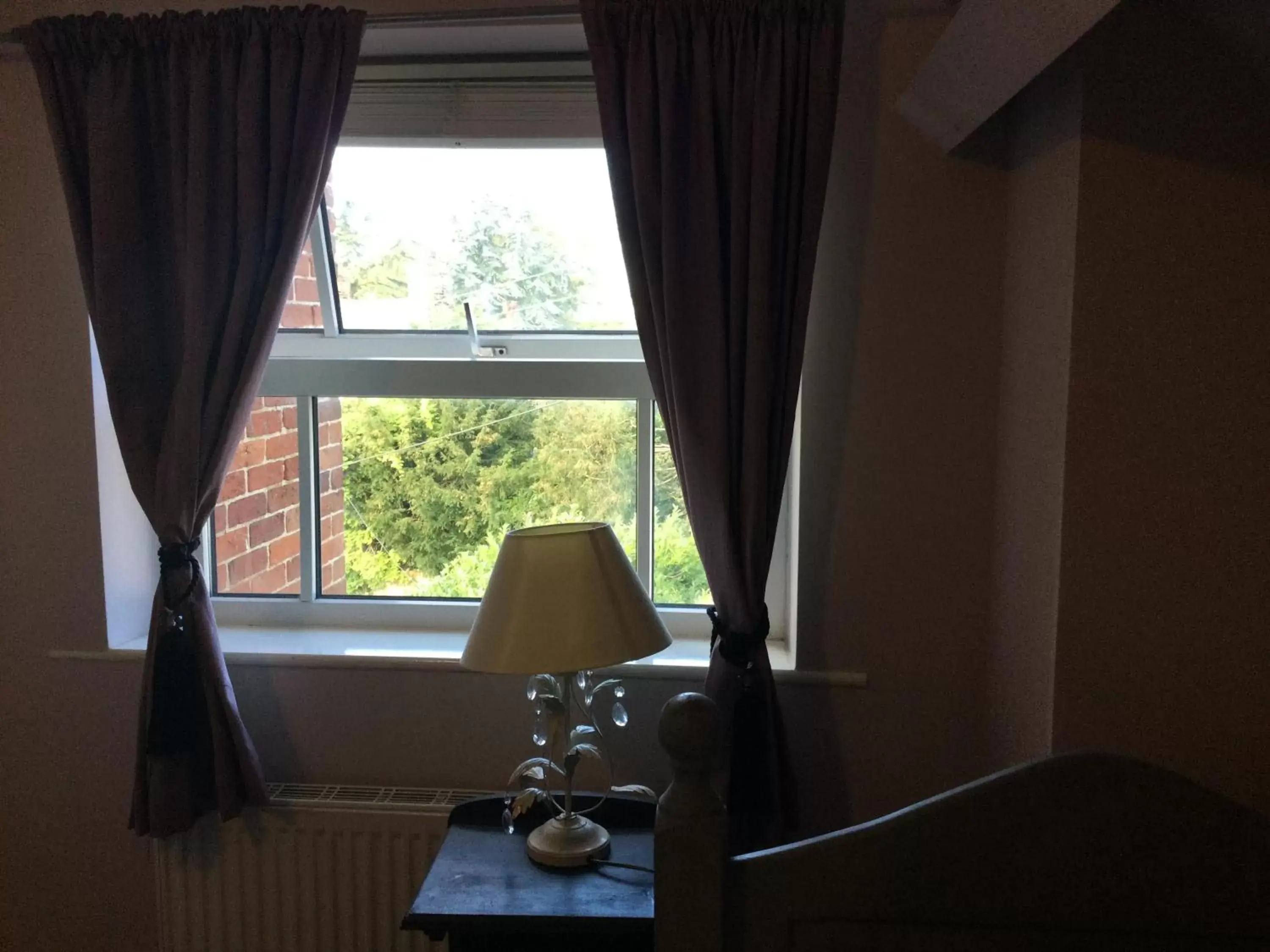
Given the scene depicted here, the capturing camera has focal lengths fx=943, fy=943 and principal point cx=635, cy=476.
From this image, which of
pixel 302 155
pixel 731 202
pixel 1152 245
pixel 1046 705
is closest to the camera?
pixel 1152 245

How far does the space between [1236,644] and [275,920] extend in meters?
1.76

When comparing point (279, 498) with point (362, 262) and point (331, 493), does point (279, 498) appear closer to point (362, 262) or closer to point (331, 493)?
point (331, 493)

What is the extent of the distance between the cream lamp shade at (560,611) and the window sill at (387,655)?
0.35 m

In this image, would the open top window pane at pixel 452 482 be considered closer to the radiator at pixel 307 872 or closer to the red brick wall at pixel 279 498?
the red brick wall at pixel 279 498

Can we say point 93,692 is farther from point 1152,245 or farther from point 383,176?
point 1152,245

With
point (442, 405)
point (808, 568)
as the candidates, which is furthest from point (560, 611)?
point (442, 405)

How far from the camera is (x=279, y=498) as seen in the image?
2.15 meters

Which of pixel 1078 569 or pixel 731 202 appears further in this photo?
pixel 731 202

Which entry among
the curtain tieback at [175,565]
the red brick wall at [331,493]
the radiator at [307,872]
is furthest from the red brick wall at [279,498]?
the radiator at [307,872]

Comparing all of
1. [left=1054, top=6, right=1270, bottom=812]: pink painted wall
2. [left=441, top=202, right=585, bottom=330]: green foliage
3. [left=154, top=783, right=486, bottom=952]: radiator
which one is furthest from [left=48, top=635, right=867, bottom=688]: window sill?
[left=441, top=202, right=585, bottom=330]: green foliage

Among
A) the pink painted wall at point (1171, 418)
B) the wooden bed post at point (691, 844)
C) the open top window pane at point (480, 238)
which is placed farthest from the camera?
the open top window pane at point (480, 238)

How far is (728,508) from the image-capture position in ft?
5.41

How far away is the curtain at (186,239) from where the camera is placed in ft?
5.64

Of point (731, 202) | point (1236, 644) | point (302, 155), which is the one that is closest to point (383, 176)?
point (302, 155)
